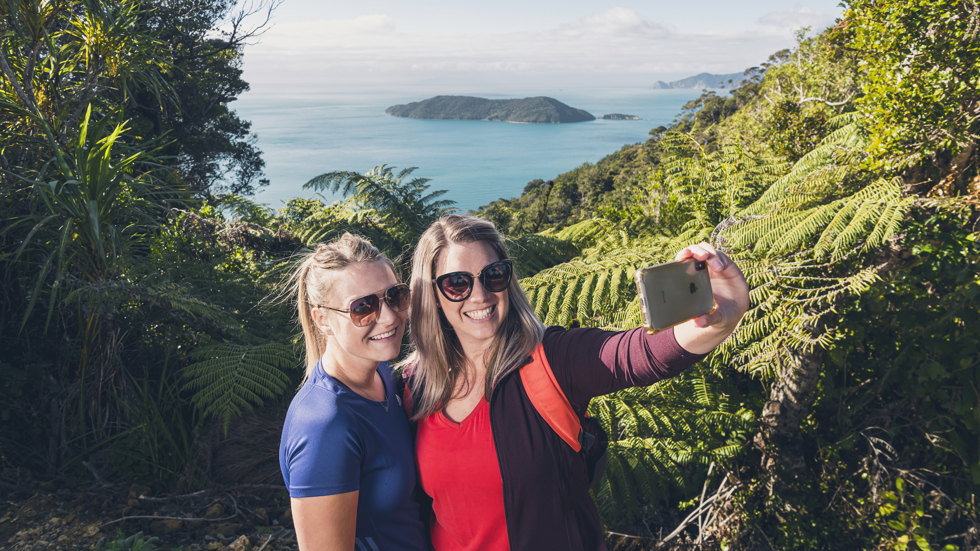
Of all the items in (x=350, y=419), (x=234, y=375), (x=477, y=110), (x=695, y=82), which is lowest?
(x=234, y=375)

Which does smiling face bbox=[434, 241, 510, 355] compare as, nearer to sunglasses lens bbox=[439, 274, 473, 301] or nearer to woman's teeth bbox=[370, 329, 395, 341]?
sunglasses lens bbox=[439, 274, 473, 301]

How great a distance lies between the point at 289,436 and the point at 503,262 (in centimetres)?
84

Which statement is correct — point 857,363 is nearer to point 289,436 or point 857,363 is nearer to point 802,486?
point 802,486

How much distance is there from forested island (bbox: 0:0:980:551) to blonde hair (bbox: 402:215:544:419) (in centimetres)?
139

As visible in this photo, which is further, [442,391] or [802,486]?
[802,486]

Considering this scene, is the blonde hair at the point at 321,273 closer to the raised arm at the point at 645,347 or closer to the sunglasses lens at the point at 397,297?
the sunglasses lens at the point at 397,297

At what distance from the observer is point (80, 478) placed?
124 inches

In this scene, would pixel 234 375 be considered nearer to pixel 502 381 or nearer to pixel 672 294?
pixel 502 381

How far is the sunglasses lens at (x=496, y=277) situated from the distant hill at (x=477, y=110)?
2869 centimetres

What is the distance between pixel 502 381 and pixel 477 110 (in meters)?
31.4

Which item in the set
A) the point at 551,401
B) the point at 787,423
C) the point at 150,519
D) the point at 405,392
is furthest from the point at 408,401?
the point at 787,423

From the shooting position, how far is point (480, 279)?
67.6 inches

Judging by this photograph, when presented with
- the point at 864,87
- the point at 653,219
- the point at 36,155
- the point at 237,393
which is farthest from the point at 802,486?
the point at 36,155

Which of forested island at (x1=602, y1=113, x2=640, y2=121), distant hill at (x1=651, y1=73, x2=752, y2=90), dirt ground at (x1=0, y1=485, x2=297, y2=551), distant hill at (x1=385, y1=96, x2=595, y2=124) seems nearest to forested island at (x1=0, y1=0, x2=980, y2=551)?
dirt ground at (x1=0, y1=485, x2=297, y2=551)
